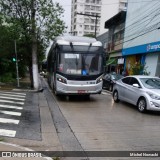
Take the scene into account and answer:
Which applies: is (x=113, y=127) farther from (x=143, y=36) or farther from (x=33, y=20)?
(x=143, y=36)

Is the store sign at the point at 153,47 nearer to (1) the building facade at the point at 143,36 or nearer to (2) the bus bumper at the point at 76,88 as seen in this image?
(1) the building facade at the point at 143,36

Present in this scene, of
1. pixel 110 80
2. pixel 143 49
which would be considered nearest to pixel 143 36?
pixel 143 49

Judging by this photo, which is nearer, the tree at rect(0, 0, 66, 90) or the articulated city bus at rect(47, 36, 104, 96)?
the articulated city bus at rect(47, 36, 104, 96)

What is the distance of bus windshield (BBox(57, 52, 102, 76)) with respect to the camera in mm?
15469

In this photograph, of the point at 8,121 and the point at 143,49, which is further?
the point at 143,49

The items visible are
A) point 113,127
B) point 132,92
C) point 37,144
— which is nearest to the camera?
point 37,144

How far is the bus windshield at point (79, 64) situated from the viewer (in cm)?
1547

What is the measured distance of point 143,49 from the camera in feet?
96.5

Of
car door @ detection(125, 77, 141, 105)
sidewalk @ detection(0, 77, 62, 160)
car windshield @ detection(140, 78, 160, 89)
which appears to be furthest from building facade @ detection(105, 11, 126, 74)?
sidewalk @ detection(0, 77, 62, 160)

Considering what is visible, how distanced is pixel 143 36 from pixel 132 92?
58.2ft

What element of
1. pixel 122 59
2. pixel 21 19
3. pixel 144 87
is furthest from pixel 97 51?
pixel 122 59

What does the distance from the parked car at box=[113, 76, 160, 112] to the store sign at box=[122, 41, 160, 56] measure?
39.0 ft

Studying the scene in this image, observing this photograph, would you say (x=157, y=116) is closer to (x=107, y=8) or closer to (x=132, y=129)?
(x=132, y=129)

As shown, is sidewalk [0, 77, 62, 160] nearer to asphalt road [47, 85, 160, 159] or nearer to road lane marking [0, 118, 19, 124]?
asphalt road [47, 85, 160, 159]
